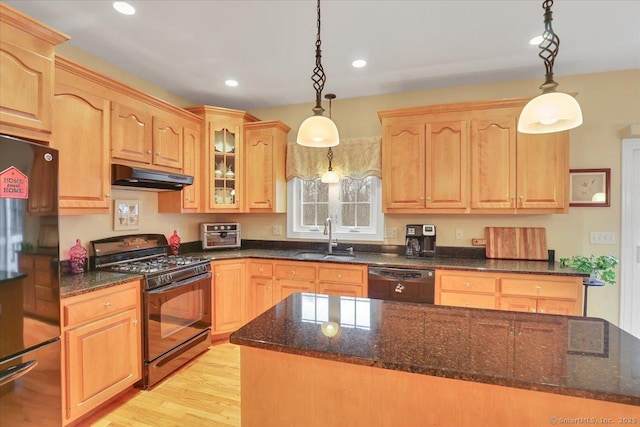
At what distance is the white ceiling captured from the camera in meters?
1.98

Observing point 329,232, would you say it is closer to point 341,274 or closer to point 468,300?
point 341,274

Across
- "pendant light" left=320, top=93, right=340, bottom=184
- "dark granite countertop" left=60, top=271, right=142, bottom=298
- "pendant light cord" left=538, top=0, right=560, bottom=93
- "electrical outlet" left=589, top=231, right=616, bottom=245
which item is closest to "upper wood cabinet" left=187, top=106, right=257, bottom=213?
"pendant light" left=320, top=93, right=340, bottom=184

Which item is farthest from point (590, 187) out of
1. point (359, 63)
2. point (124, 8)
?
point (124, 8)

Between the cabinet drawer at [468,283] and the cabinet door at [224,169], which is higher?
the cabinet door at [224,169]

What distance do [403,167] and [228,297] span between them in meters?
2.24

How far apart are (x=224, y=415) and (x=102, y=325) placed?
1.03 m

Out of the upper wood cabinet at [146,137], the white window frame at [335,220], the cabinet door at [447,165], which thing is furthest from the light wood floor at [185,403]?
the cabinet door at [447,165]

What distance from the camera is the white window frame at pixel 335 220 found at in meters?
3.52

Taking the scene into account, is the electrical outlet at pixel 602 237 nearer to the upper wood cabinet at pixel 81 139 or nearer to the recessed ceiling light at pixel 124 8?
the recessed ceiling light at pixel 124 8

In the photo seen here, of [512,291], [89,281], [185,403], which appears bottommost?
[185,403]

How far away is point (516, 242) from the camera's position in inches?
119

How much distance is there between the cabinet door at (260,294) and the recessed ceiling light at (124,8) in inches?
97.0

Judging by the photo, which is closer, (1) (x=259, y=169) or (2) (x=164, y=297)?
(2) (x=164, y=297)

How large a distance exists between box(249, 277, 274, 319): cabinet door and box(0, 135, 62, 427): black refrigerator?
1.75 m
